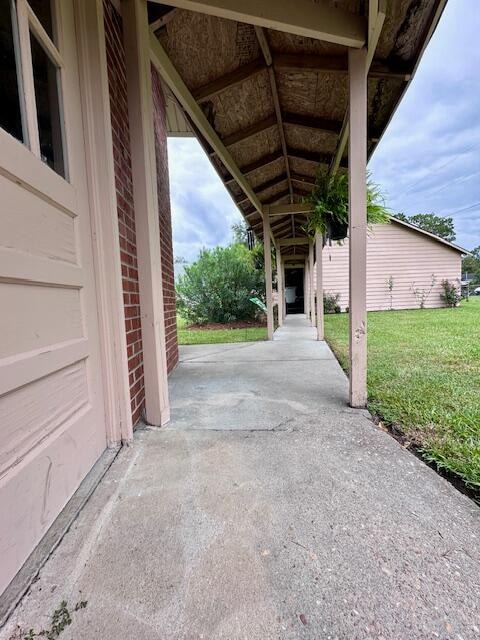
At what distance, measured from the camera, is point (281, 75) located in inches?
97.5

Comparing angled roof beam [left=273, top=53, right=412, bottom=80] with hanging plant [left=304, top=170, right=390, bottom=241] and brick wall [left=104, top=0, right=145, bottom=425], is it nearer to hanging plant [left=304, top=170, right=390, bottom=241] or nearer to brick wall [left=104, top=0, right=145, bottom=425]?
hanging plant [left=304, top=170, right=390, bottom=241]

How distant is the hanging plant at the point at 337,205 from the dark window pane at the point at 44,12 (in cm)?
249

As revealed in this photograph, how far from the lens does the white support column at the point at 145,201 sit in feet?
5.44

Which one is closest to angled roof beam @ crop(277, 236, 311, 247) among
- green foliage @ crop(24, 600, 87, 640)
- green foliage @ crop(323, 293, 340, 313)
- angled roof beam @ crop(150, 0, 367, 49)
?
green foliage @ crop(323, 293, 340, 313)

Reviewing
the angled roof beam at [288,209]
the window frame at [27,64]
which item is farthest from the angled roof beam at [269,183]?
the window frame at [27,64]

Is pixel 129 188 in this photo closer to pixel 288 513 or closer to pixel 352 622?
pixel 288 513

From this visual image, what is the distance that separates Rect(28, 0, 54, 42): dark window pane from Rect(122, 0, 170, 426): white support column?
17.3 inches

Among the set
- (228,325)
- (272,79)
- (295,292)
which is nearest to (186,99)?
(272,79)

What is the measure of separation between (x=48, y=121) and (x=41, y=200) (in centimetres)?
39

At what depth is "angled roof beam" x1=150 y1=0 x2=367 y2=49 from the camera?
1555 millimetres

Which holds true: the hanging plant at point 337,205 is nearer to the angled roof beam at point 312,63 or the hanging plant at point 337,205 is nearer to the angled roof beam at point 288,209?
the angled roof beam at point 312,63

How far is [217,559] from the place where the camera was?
908mm

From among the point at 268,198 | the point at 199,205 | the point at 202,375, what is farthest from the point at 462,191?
the point at 202,375

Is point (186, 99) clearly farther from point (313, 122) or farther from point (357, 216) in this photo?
point (357, 216)
